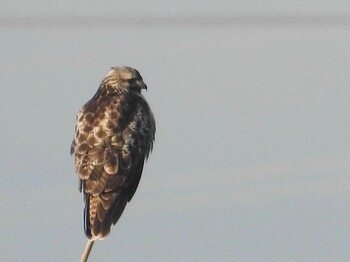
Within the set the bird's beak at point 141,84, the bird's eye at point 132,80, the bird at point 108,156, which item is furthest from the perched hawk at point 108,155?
the bird's eye at point 132,80

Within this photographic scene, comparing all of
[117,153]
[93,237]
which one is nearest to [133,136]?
[117,153]

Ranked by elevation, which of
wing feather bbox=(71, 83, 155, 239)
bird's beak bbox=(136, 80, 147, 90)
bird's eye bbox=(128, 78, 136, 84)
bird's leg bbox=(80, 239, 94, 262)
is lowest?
bird's leg bbox=(80, 239, 94, 262)

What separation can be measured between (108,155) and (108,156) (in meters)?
0.02

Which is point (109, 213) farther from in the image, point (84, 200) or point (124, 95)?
point (124, 95)

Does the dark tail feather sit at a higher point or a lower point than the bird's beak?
lower

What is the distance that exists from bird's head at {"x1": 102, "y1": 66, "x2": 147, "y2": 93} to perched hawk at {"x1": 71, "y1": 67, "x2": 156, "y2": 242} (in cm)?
60

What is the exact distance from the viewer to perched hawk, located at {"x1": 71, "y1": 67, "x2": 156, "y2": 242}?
17.7m

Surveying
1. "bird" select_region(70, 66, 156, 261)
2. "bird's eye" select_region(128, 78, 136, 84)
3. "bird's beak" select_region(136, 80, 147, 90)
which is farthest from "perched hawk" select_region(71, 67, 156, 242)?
"bird's eye" select_region(128, 78, 136, 84)

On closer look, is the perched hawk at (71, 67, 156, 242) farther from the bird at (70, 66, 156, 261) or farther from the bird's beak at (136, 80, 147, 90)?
the bird's beak at (136, 80, 147, 90)

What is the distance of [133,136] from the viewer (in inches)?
708

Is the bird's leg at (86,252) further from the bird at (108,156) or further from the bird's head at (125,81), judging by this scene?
the bird's head at (125,81)

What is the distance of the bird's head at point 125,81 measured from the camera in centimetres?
1903

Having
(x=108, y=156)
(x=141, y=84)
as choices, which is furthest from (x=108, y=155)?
(x=141, y=84)

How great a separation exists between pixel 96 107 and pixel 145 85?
36.0 inches
